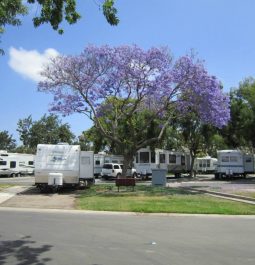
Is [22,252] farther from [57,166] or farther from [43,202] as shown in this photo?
[57,166]

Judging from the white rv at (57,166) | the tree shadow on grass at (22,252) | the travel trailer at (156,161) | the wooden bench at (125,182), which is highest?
the travel trailer at (156,161)

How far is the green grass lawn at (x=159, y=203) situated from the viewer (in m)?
19.1

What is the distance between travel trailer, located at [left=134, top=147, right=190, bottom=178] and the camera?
48562 millimetres

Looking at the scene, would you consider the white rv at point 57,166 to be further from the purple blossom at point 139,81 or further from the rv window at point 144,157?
the rv window at point 144,157

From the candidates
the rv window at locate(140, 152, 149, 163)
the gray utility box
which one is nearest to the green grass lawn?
the gray utility box

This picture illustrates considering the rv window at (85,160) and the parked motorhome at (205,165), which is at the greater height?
the parked motorhome at (205,165)

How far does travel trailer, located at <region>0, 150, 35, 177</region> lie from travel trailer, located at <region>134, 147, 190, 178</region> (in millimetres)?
Result: 15260

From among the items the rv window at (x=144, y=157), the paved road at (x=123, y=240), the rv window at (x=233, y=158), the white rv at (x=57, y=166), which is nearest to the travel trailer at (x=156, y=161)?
the rv window at (x=144, y=157)

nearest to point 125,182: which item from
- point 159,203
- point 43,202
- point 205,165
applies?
point 43,202

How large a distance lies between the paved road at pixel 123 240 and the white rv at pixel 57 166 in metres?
11.7

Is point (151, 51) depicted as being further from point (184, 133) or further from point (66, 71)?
point (184, 133)

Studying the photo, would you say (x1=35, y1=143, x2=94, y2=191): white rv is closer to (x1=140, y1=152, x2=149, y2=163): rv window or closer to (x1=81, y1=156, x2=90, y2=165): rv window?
(x1=81, y1=156, x2=90, y2=165): rv window

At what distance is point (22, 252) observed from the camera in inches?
376

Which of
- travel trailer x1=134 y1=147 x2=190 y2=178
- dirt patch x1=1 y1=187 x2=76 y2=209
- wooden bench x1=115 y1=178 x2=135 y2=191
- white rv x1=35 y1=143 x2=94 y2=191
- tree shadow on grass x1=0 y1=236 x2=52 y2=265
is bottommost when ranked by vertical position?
tree shadow on grass x1=0 y1=236 x2=52 y2=265
